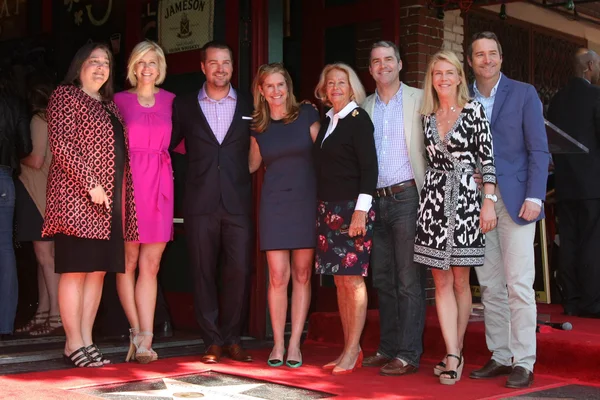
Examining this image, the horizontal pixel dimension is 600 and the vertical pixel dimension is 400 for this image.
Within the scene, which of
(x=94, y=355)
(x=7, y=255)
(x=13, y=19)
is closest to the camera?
(x=94, y=355)

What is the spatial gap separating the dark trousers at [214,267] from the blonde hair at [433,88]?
1.40 metres

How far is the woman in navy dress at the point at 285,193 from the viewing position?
5.74 metres

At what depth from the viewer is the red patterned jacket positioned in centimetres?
546

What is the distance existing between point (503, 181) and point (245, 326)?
2.50 m

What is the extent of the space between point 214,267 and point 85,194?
966 millimetres

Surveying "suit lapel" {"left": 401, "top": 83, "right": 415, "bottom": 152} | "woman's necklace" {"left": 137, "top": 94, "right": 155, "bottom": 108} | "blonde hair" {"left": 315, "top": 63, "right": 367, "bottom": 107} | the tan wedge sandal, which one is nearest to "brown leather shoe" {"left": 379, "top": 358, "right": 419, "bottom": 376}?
"suit lapel" {"left": 401, "top": 83, "right": 415, "bottom": 152}

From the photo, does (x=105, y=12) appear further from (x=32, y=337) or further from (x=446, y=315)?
(x=446, y=315)

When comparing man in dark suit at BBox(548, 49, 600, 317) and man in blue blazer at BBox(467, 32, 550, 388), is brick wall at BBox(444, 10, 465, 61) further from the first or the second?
man in blue blazer at BBox(467, 32, 550, 388)

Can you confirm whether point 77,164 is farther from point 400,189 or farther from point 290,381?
point 400,189

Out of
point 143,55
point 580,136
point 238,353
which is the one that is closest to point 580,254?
point 580,136

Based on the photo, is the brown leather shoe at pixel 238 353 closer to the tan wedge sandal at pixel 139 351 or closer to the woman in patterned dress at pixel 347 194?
the tan wedge sandal at pixel 139 351

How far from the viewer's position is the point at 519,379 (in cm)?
511

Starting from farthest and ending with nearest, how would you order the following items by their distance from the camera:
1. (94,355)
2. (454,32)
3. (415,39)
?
(454,32)
(415,39)
(94,355)

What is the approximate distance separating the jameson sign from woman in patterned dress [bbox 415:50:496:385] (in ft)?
7.78
